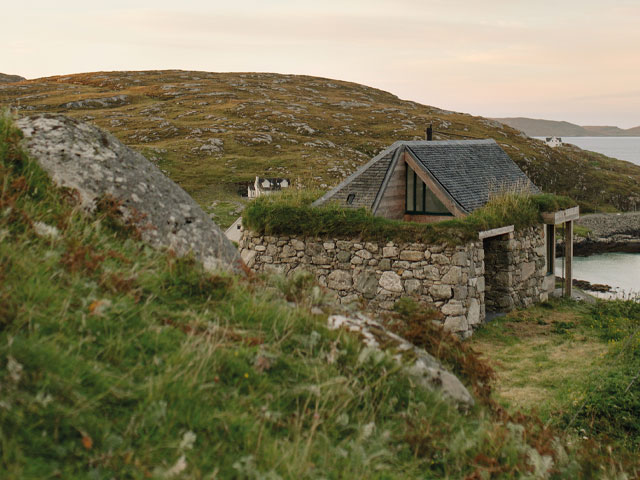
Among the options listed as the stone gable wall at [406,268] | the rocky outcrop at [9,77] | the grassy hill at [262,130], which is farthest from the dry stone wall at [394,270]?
the rocky outcrop at [9,77]

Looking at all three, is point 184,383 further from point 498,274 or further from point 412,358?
point 498,274

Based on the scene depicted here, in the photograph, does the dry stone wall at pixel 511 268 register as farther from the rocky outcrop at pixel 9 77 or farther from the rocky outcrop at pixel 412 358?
the rocky outcrop at pixel 9 77

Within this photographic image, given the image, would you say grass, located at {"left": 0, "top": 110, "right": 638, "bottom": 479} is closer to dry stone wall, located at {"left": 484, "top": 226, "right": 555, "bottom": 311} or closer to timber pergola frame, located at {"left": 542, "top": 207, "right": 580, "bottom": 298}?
dry stone wall, located at {"left": 484, "top": 226, "right": 555, "bottom": 311}

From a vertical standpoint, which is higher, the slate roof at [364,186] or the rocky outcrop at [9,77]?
the rocky outcrop at [9,77]

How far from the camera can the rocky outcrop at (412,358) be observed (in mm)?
4148

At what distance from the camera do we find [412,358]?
14.0 feet

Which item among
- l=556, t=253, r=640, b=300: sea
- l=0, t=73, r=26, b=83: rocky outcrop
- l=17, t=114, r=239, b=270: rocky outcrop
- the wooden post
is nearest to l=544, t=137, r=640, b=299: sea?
l=556, t=253, r=640, b=300: sea

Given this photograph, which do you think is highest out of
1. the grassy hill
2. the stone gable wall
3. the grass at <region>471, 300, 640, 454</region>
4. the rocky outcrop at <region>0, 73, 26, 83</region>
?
the rocky outcrop at <region>0, 73, 26, 83</region>

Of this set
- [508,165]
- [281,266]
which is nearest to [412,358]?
[281,266]

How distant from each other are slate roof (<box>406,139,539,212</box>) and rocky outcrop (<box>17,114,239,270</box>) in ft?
36.4

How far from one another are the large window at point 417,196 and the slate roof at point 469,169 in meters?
0.56

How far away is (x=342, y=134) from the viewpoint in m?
77.4

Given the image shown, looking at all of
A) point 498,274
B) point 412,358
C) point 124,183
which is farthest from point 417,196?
point 412,358

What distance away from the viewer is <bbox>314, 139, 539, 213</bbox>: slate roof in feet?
51.5
